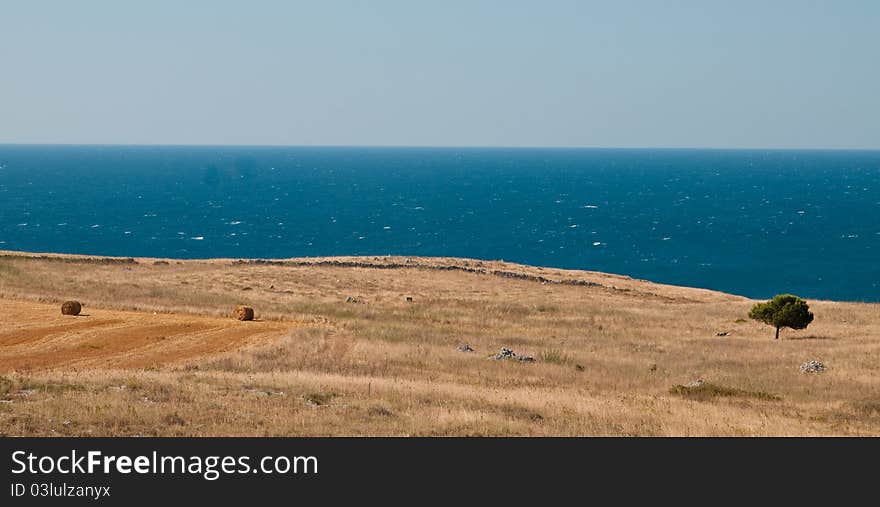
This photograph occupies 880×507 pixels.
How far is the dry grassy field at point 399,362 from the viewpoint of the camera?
20.6 metres

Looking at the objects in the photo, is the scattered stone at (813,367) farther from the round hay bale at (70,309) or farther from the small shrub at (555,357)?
the round hay bale at (70,309)

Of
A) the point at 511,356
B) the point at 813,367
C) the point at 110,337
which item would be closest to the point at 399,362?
the point at 511,356

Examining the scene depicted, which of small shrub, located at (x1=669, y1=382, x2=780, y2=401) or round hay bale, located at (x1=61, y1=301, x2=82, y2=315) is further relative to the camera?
round hay bale, located at (x1=61, y1=301, x2=82, y2=315)

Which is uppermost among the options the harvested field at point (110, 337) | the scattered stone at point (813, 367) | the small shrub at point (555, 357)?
Result: the harvested field at point (110, 337)

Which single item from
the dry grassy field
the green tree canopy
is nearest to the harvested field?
the dry grassy field

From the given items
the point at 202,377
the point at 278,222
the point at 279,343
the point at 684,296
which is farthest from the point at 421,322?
the point at 278,222

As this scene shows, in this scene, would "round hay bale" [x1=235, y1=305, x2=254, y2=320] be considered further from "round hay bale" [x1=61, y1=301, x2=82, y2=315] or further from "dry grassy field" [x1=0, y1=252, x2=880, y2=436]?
"round hay bale" [x1=61, y1=301, x2=82, y2=315]

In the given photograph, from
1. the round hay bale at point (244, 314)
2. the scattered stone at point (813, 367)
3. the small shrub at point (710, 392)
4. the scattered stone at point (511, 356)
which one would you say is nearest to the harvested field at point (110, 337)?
the round hay bale at point (244, 314)

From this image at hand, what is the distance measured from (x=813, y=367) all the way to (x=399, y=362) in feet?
47.2

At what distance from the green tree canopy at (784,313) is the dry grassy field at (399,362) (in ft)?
2.85

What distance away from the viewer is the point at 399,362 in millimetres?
31922

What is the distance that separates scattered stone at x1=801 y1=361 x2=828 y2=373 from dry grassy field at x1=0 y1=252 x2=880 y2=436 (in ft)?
1.14

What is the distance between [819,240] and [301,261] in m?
101

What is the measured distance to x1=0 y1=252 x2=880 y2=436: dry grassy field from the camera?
2062 cm
